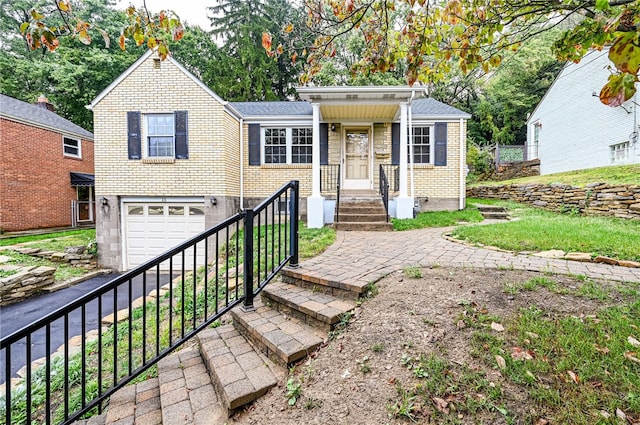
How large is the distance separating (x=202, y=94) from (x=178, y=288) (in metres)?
6.11

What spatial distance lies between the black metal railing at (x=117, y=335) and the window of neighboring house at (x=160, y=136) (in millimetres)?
5325

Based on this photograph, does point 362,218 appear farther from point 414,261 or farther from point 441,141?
point 441,141

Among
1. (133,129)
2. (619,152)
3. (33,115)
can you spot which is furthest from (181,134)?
(619,152)

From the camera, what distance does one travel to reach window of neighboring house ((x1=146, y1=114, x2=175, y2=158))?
363 inches

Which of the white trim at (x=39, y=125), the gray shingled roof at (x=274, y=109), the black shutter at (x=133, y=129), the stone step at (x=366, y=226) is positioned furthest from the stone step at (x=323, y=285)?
the white trim at (x=39, y=125)

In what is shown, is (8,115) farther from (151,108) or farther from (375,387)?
(375,387)

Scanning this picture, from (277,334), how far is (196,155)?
7943 millimetres

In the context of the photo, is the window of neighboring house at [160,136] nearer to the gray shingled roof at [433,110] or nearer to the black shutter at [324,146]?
the black shutter at [324,146]

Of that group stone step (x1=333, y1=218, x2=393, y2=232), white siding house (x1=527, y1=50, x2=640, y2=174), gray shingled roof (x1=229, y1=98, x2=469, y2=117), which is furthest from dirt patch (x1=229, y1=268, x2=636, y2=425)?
white siding house (x1=527, y1=50, x2=640, y2=174)

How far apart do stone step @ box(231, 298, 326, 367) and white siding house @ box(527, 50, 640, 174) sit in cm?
1209

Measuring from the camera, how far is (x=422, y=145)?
1000 centimetres

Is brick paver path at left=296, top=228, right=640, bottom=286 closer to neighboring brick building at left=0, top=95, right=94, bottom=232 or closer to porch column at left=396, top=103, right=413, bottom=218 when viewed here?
porch column at left=396, top=103, right=413, bottom=218

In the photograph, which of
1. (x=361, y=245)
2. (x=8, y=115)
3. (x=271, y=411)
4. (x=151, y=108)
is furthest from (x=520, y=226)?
(x=8, y=115)

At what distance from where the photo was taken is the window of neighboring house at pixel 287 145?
10297mm
